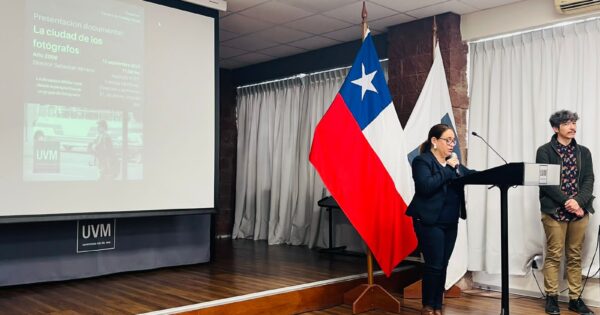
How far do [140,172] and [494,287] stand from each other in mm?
3277

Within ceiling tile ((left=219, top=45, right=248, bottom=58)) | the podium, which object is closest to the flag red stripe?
the podium

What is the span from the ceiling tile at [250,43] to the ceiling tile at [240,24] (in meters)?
0.25

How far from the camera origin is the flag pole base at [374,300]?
13.8ft

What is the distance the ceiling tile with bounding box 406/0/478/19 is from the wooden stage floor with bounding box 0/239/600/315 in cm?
243

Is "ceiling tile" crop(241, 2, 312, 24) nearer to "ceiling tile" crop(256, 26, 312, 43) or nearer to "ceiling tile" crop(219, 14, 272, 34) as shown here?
"ceiling tile" crop(219, 14, 272, 34)

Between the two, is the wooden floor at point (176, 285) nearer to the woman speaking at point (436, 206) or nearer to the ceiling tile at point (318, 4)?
the woman speaking at point (436, 206)

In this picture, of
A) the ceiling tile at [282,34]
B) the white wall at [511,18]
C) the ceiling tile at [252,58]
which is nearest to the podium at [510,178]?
the white wall at [511,18]

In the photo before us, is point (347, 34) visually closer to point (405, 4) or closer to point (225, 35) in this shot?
point (405, 4)

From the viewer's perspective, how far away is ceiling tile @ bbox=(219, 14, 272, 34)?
5.49 meters

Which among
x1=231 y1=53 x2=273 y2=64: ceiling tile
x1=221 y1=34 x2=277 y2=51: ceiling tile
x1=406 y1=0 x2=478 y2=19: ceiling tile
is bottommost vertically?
x1=231 y1=53 x2=273 y2=64: ceiling tile

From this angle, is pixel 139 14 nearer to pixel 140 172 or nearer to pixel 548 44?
pixel 140 172

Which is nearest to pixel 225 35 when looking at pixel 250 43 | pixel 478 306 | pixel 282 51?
pixel 250 43

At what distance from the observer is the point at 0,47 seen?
3863 mm

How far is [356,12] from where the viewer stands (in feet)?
17.3
